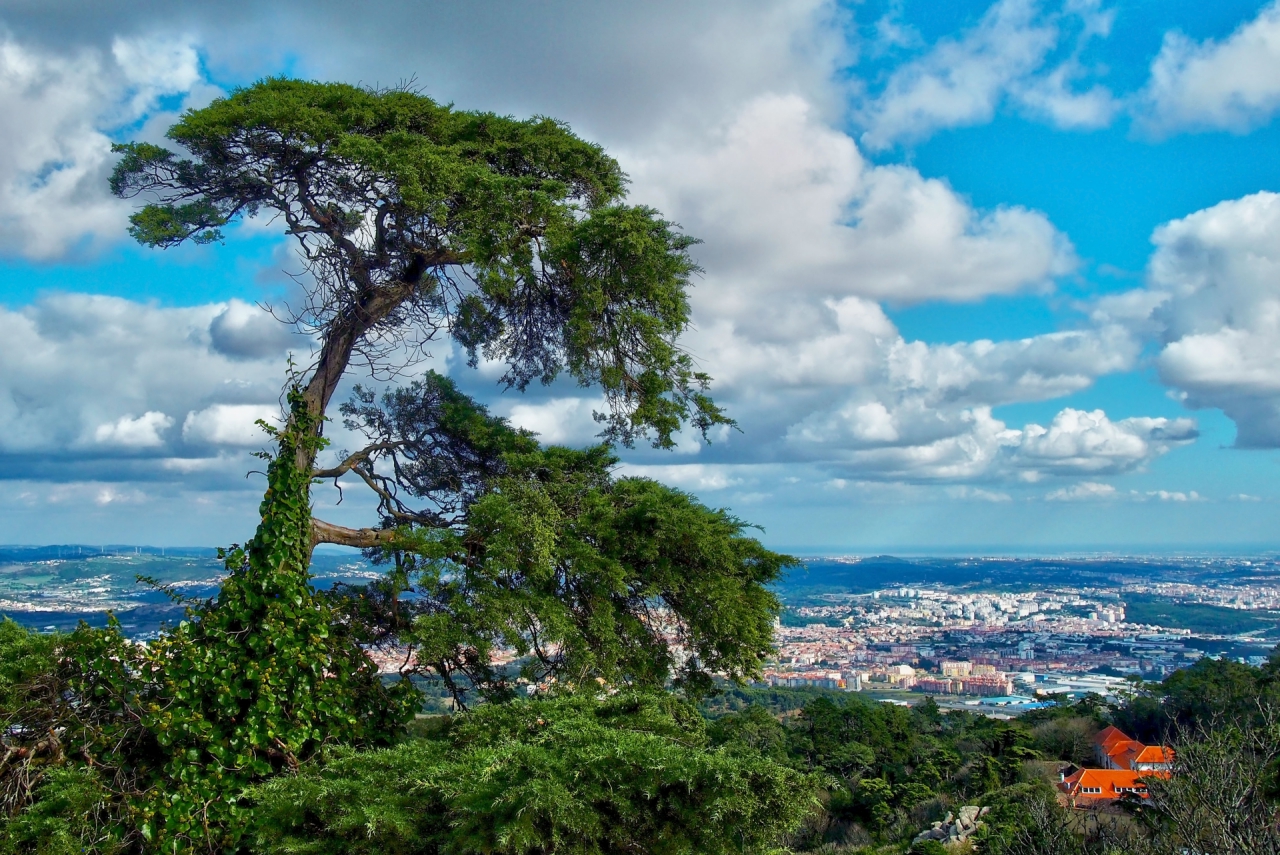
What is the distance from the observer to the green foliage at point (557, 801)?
544 centimetres

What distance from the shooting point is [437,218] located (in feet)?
30.9

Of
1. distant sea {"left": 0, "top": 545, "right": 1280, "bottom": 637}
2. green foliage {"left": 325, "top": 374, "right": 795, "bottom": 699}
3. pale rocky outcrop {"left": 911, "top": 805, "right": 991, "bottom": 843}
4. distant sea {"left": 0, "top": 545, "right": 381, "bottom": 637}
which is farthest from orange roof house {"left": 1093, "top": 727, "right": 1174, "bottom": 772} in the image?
distant sea {"left": 0, "top": 545, "right": 381, "bottom": 637}

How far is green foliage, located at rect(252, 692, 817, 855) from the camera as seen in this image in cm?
544

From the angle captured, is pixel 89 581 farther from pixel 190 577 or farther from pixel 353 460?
pixel 353 460

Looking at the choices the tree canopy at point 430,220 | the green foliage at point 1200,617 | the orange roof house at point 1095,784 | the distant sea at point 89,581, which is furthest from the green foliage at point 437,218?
the green foliage at point 1200,617

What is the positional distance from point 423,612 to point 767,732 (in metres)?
8.15

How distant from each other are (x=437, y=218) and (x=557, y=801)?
612cm

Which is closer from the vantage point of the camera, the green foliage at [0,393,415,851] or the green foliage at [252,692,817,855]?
the green foliage at [252,692,817,855]

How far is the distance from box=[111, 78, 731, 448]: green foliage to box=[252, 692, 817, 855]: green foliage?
15.6ft

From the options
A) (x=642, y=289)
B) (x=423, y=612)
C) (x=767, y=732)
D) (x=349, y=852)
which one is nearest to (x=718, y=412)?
(x=642, y=289)

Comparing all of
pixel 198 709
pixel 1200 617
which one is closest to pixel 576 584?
pixel 198 709

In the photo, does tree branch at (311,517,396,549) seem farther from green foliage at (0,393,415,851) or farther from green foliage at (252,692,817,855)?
green foliage at (252,692,817,855)

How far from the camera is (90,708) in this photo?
7066 mm

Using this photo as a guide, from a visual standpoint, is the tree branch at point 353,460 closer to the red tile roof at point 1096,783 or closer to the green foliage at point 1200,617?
the red tile roof at point 1096,783
